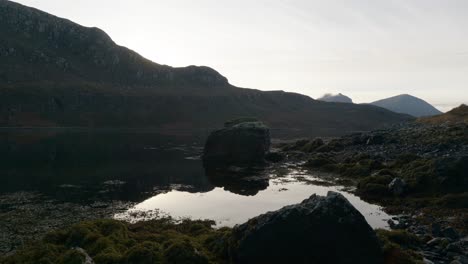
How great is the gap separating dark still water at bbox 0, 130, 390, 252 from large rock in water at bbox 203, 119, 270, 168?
4.28 meters

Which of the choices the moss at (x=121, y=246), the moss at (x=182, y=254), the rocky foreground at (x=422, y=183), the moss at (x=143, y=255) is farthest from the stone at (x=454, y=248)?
the moss at (x=143, y=255)

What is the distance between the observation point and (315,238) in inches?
731

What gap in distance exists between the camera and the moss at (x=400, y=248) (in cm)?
1914

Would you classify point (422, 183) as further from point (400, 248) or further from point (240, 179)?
point (240, 179)

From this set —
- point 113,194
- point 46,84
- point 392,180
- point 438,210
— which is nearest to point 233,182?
point 113,194

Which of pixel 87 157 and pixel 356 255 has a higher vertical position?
pixel 356 255

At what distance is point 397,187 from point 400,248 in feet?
64.3

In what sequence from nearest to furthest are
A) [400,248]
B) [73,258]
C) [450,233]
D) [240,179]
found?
[73,258] < [400,248] < [450,233] < [240,179]

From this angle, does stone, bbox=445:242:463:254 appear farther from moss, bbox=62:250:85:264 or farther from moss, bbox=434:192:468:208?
moss, bbox=62:250:85:264

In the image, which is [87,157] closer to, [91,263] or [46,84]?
[91,263]

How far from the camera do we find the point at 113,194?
4225 centimetres

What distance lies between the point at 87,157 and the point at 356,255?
63310 mm

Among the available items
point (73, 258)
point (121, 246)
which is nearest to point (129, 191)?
point (121, 246)

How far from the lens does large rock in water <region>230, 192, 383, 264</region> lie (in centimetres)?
1842
